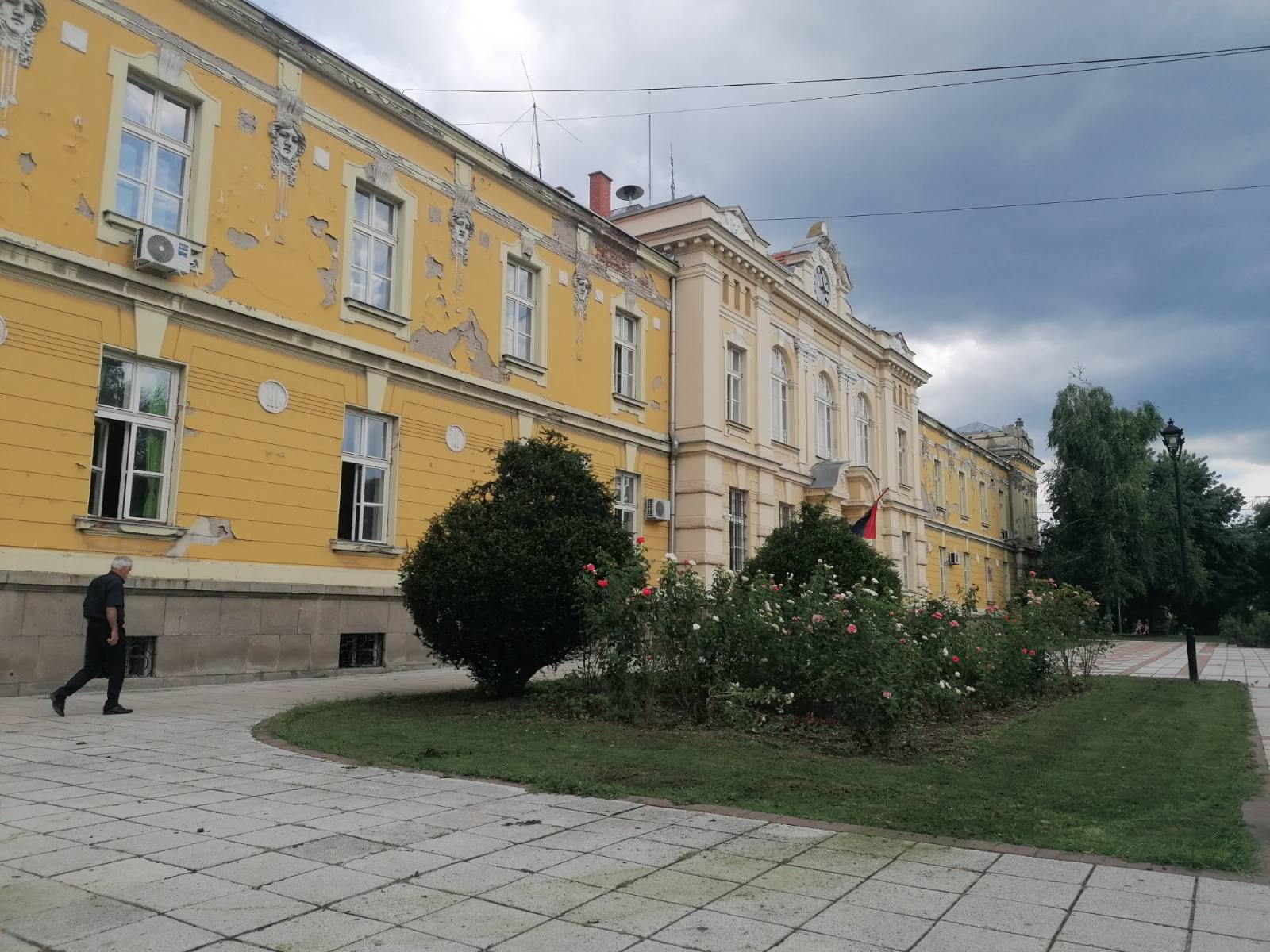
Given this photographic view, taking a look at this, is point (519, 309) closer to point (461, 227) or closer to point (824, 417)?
point (461, 227)

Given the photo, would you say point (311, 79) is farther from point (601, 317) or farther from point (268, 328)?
point (601, 317)

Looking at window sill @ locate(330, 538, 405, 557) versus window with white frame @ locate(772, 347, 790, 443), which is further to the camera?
window with white frame @ locate(772, 347, 790, 443)

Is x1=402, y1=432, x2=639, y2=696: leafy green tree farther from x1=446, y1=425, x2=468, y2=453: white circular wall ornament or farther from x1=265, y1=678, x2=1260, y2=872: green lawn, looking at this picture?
x1=446, y1=425, x2=468, y2=453: white circular wall ornament

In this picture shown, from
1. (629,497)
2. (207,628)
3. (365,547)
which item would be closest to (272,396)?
(365,547)

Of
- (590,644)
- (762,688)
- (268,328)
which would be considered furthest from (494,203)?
(762,688)

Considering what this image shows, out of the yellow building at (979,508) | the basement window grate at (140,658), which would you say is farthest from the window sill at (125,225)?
the yellow building at (979,508)

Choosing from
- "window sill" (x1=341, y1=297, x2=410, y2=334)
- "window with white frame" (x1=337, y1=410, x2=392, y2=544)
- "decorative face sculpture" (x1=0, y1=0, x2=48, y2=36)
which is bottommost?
"window with white frame" (x1=337, y1=410, x2=392, y2=544)

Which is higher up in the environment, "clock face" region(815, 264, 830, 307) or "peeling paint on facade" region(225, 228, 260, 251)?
"clock face" region(815, 264, 830, 307)

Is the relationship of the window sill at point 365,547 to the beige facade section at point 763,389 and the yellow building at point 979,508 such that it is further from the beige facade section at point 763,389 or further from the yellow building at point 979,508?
the yellow building at point 979,508

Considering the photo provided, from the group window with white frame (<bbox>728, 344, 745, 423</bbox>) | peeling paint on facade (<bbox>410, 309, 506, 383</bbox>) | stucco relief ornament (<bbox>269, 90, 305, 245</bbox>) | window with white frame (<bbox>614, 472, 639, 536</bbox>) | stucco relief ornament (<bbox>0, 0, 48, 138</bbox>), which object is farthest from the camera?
window with white frame (<bbox>728, 344, 745, 423</bbox>)

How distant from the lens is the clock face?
31141 mm

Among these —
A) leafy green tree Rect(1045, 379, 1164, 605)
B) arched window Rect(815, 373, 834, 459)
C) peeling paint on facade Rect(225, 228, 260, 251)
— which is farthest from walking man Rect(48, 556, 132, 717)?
leafy green tree Rect(1045, 379, 1164, 605)

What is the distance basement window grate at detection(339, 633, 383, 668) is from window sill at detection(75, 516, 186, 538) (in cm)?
336

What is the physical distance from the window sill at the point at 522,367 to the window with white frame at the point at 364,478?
124 inches
